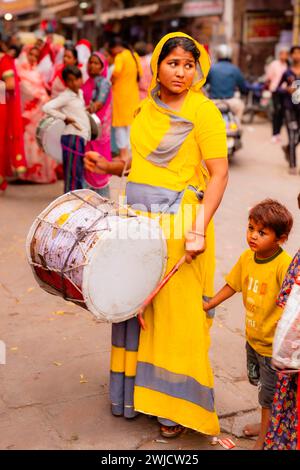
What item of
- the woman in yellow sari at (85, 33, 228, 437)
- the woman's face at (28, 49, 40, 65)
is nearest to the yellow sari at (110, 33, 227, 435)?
the woman in yellow sari at (85, 33, 228, 437)

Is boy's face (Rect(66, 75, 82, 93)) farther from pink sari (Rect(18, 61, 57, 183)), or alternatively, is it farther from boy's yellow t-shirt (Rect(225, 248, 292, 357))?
boy's yellow t-shirt (Rect(225, 248, 292, 357))

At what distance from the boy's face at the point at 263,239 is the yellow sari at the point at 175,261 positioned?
259 mm

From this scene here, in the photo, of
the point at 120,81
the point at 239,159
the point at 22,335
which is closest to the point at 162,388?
the point at 22,335

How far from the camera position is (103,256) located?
2998mm

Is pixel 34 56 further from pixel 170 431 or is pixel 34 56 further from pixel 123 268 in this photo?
pixel 170 431

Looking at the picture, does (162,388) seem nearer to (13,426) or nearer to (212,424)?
(212,424)

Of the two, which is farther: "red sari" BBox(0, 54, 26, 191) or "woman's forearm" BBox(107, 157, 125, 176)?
"red sari" BBox(0, 54, 26, 191)

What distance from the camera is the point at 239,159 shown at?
35.9 feet

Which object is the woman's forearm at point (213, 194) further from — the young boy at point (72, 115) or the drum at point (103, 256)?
the young boy at point (72, 115)

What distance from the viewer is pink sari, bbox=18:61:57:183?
8.49 metres

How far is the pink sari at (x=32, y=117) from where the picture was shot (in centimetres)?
849

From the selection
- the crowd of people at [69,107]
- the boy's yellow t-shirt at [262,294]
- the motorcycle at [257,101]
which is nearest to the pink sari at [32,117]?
the crowd of people at [69,107]

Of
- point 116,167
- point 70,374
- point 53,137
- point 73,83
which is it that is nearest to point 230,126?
point 53,137

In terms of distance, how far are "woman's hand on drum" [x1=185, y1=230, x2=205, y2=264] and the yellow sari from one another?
0.12 m
